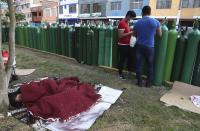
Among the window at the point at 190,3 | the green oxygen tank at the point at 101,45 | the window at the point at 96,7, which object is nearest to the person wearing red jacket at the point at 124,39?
the green oxygen tank at the point at 101,45

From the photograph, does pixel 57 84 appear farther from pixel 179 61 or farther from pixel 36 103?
pixel 179 61

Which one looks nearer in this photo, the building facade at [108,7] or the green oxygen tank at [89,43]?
the green oxygen tank at [89,43]

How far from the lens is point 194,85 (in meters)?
5.16

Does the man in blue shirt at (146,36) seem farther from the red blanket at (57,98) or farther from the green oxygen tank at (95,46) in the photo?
the green oxygen tank at (95,46)

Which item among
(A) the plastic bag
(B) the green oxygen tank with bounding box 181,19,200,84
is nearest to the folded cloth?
(B) the green oxygen tank with bounding box 181,19,200,84

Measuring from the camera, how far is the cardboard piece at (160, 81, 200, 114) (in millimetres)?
4383

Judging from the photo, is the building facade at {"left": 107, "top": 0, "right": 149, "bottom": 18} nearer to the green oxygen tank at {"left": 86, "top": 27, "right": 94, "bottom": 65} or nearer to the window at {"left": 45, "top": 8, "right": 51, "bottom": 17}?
the window at {"left": 45, "top": 8, "right": 51, "bottom": 17}

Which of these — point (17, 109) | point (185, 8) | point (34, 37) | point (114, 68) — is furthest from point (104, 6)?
point (17, 109)

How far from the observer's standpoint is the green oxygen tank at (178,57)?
205 inches

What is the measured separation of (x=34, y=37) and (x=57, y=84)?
7271mm

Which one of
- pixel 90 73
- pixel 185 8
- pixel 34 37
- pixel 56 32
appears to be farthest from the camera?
pixel 185 8

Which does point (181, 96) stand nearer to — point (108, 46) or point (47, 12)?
point (108, 46)

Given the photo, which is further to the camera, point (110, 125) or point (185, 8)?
point (185, 8)

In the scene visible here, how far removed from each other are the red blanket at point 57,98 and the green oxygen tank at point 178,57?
2.03 metres
